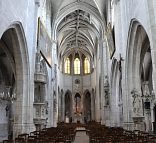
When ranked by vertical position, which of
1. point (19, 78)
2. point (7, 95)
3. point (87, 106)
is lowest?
point (87, 106)

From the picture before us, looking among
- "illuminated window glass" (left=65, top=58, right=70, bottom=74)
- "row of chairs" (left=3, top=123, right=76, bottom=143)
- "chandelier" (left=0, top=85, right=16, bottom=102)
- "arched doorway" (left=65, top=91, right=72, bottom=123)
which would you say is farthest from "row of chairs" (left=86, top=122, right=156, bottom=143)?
"illuminated window glass" (left=65, top=58, right=70, bottom=74)

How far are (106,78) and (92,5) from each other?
10267 millimetres

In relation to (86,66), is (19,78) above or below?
below

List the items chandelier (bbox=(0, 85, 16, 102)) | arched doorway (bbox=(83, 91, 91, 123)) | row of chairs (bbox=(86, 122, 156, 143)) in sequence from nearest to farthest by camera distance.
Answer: row of chairs (bbox=(86, 122, 156, 143))
chandelier (bbox=(0, 85, 16, 102))
arched doorway (bbox=(83, 91, 91, 123))

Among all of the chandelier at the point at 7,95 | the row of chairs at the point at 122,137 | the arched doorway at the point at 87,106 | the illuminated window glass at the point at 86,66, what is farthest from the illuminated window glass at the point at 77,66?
the row of chairs at the point at 122,137

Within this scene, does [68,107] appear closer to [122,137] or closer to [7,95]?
[7,95]

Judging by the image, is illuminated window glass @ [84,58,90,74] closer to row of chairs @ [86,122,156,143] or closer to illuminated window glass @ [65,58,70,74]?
illuminated window glass @ [65,58,70,74]

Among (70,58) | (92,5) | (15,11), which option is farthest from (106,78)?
(70,58)

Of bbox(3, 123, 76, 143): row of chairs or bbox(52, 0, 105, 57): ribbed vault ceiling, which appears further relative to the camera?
bbox(52, 0, 105, 57): ribbed vault ceiling

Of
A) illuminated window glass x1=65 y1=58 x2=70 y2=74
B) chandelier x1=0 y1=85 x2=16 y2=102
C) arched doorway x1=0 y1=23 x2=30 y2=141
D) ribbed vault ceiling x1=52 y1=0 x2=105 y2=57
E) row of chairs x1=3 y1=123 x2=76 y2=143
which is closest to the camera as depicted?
row of chairs x1=3 y1=123 x2=76 y2=143

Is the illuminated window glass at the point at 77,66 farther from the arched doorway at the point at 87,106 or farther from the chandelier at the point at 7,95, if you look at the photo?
the chandelier at the point at 7,95

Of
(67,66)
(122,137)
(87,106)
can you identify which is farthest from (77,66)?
(122,137)

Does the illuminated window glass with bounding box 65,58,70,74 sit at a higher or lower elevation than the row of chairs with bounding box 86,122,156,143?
higher

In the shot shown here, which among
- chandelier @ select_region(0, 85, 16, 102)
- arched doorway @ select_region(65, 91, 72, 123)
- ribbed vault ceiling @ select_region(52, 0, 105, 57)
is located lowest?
arched doorway @ select_region(65, 91, 72, 123)
